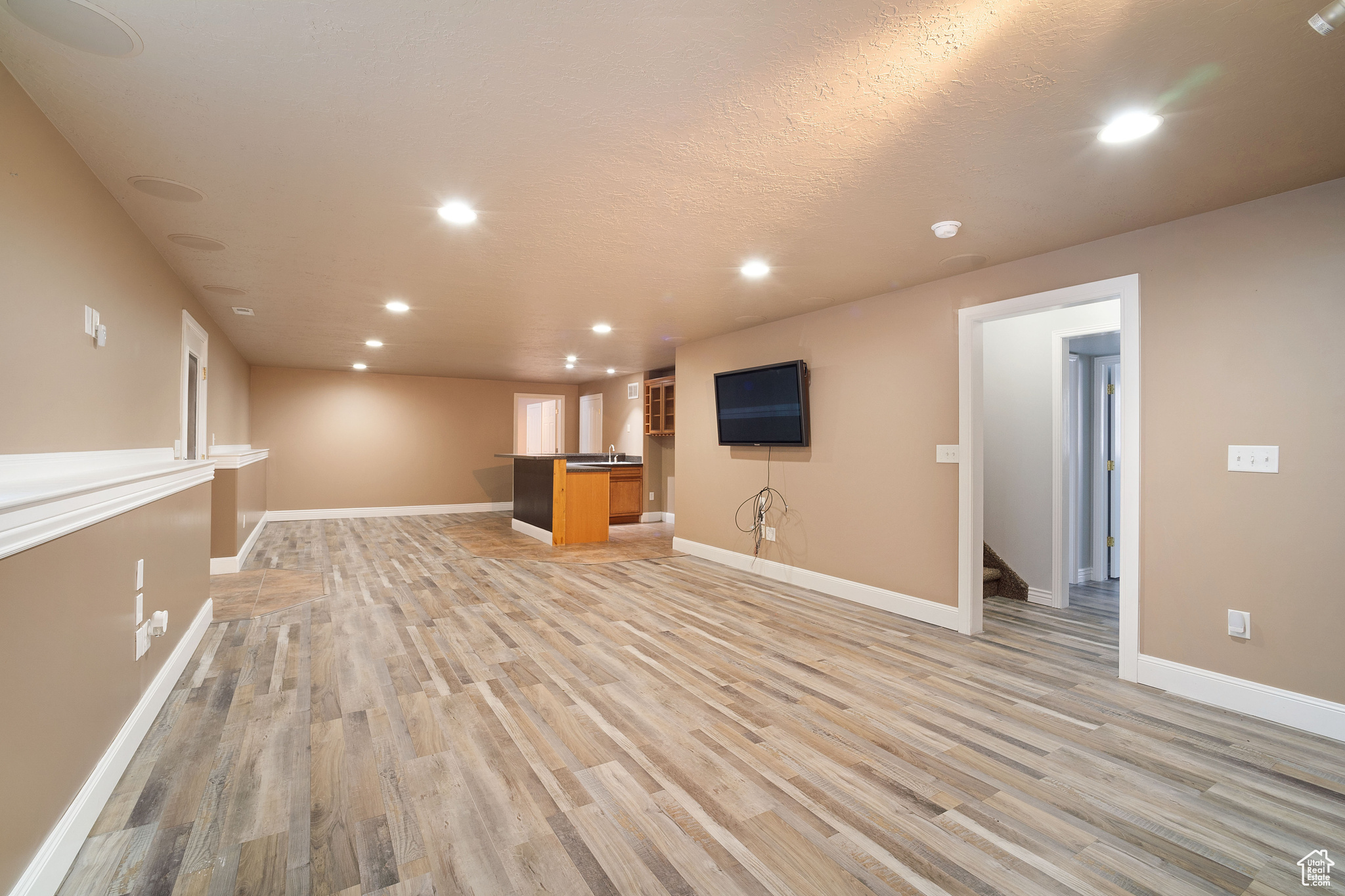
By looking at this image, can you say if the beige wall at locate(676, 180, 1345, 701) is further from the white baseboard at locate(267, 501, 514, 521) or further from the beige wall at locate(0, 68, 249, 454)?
the white baseboard at locate(267, 501, 514, 521)

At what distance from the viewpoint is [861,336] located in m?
4.57

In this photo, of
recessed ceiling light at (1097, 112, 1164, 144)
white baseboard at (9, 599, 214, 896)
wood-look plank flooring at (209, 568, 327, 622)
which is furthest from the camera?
wood-look plank flooring at (209, 568, 327, 622)

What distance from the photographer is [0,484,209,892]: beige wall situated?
Result: 136 cm

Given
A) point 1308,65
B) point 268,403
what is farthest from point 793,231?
point 268,403

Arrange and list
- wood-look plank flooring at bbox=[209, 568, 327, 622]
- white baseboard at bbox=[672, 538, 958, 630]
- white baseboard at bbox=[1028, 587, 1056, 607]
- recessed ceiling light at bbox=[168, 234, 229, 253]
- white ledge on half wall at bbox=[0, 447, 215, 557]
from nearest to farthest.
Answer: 1. white ledge on half wall at bbox=[0, 447, 215, 557]
2. recessed ceiling light at bbox=[168, 234, 229, 253]
3. white baseboard at bbox=[672, 538, 958, 630]
4. wood-look plank flooring at bbox=[209, 568, 327, 622]
5. white baseboard at bbox=[1028, 587, 1056, 607]

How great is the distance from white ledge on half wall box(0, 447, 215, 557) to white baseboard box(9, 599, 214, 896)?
797 millimetres

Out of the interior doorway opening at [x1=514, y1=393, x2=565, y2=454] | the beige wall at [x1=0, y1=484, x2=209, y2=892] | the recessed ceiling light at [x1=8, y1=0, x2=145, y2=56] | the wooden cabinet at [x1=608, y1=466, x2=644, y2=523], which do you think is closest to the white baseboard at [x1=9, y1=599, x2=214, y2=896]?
the beige wall at [x1=0, y1=484, x2=209, y2=892]

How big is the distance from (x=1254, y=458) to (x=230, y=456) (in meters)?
7.24

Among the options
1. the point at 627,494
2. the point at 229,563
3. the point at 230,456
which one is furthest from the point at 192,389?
the point at 627,494

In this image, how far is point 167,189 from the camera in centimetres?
262

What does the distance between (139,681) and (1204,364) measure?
16.3 ft

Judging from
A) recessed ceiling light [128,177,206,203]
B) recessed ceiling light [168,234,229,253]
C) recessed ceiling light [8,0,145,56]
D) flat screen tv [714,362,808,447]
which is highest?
recessed ceiling light [168,234,229,253]

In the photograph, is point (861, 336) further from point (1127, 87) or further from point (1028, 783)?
point (1028, 783)

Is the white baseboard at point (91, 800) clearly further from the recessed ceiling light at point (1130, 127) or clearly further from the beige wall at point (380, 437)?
the beige wall at point (380, 437)
